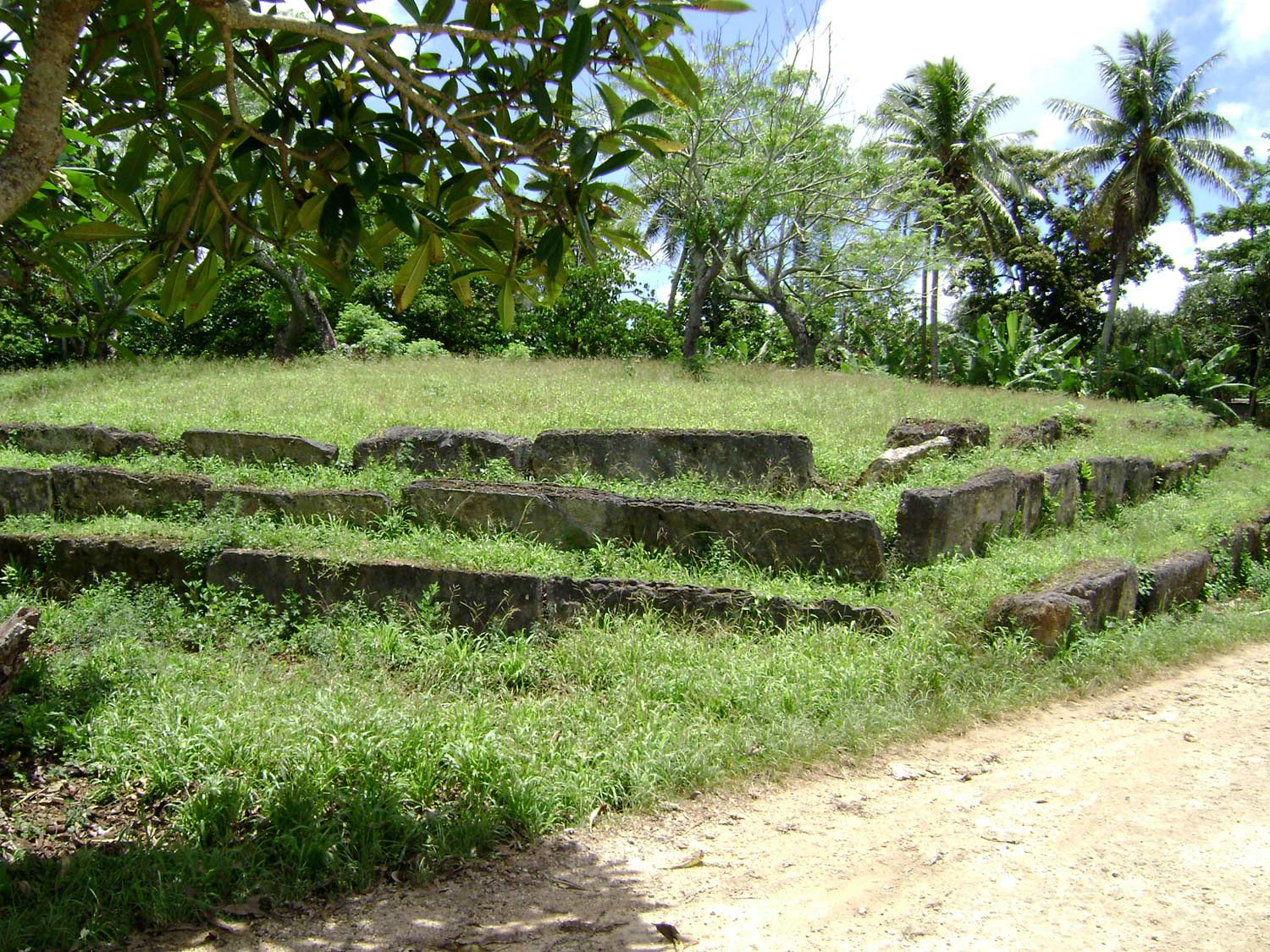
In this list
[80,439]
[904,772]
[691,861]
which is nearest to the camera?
[691,861]

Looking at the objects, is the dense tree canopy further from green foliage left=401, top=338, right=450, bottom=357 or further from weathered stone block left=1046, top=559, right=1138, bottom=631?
green foliage left=401, top=338, right=450, bottom=357

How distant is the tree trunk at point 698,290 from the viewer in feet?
55.3

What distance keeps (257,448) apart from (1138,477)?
8.73 m

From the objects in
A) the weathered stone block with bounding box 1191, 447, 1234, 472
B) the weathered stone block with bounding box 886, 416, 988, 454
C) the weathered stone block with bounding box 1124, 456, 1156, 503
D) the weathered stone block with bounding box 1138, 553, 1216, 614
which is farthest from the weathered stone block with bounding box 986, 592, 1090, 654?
the weathered stone block with bounding box 1191, 447, 1234, 472

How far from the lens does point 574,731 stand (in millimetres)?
4672

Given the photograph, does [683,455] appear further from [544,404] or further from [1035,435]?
[1035,435]

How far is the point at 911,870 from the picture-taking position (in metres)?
3.67

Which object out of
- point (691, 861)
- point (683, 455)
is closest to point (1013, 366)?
point (683, 455)

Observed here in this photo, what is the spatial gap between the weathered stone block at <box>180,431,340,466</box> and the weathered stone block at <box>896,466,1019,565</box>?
485 centimetres

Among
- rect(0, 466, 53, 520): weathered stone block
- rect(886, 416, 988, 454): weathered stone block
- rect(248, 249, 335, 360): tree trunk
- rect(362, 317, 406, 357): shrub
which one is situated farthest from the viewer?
rect(248, 249, 335, 360): tree trunk

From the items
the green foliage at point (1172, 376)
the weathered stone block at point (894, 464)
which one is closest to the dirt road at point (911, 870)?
the weathered stone block at point (894, 464)

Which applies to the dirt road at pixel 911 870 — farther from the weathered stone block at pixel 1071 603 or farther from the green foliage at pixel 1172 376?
the green foliage at pixel 1172 376

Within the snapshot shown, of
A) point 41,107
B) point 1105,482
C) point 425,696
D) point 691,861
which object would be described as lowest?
point 691,861

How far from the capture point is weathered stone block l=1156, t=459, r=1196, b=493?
35.8 feet
